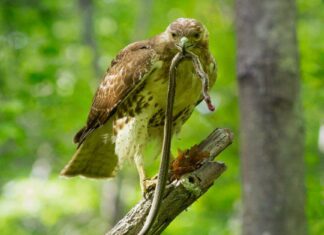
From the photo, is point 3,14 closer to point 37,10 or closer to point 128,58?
point 37,10

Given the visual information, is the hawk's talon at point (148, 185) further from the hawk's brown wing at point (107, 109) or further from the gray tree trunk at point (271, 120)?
the gray tree trunk at point (271, 120)

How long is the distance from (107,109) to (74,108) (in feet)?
16.8

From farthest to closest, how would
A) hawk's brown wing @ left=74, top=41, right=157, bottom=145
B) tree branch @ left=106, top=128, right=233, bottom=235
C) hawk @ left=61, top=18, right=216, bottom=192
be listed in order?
1. hawk's brown wing @ left=74, top=41, right=157, bottom=145
2. hawk @ left=61, top=18, right=216, bottom=192
3. tree branch @ left=106, top=128, right=233, bottom=235

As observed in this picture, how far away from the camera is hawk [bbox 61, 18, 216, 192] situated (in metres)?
4.43

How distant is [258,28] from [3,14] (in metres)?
6.43

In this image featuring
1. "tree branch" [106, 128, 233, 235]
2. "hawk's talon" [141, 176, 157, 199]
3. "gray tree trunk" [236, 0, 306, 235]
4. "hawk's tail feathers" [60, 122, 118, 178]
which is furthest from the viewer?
"gray tree trunk" [236, 0, 306, 235]

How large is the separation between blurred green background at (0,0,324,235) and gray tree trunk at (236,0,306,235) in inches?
65.8

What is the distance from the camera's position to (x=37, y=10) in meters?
11.7

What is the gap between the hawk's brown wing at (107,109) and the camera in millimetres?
4715

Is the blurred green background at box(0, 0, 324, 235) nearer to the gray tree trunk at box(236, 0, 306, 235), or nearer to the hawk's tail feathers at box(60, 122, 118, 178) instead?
the gray tree trunk at box(236, 0, 306, 235)

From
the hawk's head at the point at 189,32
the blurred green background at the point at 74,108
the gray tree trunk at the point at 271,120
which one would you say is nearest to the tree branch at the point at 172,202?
the hawk's head at the point at 189,32

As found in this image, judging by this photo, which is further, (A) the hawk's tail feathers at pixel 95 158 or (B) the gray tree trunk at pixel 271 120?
(B) the gray tree trunk at pixel 271 120

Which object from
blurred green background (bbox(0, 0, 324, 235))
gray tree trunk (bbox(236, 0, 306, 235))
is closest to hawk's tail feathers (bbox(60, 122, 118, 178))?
gray tree trunk (bbox(236, 0, 306, 235))

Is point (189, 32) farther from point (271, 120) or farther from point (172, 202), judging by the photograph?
point (271, 120)
